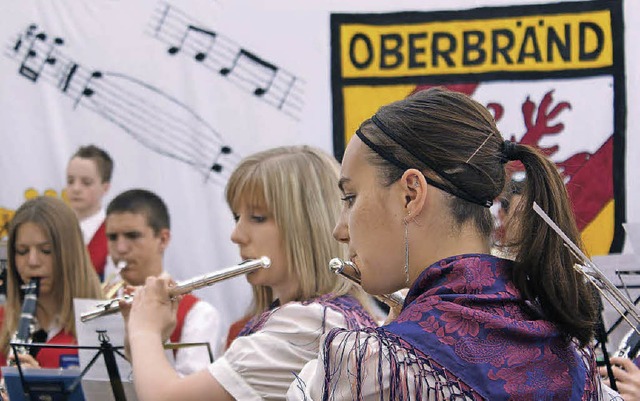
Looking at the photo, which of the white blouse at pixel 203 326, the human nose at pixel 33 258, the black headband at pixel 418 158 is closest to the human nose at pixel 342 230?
the black headband at pixel 418 158

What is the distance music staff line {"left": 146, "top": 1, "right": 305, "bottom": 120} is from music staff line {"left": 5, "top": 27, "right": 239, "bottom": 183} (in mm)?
264

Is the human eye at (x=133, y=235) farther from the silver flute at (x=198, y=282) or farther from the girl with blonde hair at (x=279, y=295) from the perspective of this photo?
the girl with blonde hair at (x=279, y=295)

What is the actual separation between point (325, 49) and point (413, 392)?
312 cm

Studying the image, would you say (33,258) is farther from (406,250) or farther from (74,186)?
(406,250)

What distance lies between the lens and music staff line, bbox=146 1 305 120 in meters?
4.34

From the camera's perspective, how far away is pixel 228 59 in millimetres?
4398

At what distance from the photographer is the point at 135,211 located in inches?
171

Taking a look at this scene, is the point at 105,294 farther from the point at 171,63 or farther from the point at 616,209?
the point at 616,209

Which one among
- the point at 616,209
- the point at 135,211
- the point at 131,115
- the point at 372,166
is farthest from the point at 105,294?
the point at 372,166

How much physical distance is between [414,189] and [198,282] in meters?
1.31

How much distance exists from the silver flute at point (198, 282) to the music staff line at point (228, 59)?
165 cm

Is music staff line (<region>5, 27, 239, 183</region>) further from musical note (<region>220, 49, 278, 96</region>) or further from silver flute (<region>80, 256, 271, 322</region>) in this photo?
silver flute (<region>80, 256, 271, 322</region>)

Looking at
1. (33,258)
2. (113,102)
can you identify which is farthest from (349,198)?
(113,102)

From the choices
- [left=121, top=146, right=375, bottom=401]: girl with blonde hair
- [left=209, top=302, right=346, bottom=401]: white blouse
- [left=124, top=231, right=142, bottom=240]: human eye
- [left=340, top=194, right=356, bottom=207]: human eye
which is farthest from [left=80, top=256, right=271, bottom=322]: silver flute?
[left=124, top=231, right=142, bottom=240]: human eye
